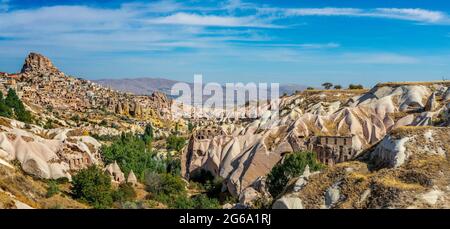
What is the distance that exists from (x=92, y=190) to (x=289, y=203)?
19.8m

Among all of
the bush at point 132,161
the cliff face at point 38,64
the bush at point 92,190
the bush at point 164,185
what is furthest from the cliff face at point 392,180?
the cliff face at point 38,64

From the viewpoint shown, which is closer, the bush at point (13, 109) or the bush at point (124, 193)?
the bush at point (124, 193)

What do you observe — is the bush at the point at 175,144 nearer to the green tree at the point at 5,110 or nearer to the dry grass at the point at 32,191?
the green tree at the point at 5,110

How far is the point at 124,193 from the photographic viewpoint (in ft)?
135

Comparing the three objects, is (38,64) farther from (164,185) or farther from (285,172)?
(285,172)

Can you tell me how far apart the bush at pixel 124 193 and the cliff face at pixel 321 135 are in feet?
30.3

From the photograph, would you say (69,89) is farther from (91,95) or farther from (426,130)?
(426,130)

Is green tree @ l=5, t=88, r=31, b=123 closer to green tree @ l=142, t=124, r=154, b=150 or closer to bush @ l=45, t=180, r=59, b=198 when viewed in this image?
green tree @ l=142, t=124, r=154, b=150

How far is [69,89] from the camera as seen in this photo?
14725cm

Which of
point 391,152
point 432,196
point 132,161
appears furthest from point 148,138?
point 432,196

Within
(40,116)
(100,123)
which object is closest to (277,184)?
(40,116)

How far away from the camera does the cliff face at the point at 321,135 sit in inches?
1977

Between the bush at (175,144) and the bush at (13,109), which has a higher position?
the bush at (13,109)

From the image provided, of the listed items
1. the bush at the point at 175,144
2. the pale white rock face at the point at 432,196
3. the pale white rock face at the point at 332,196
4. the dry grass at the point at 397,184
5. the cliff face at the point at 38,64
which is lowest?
the bush at the point at 175,144
